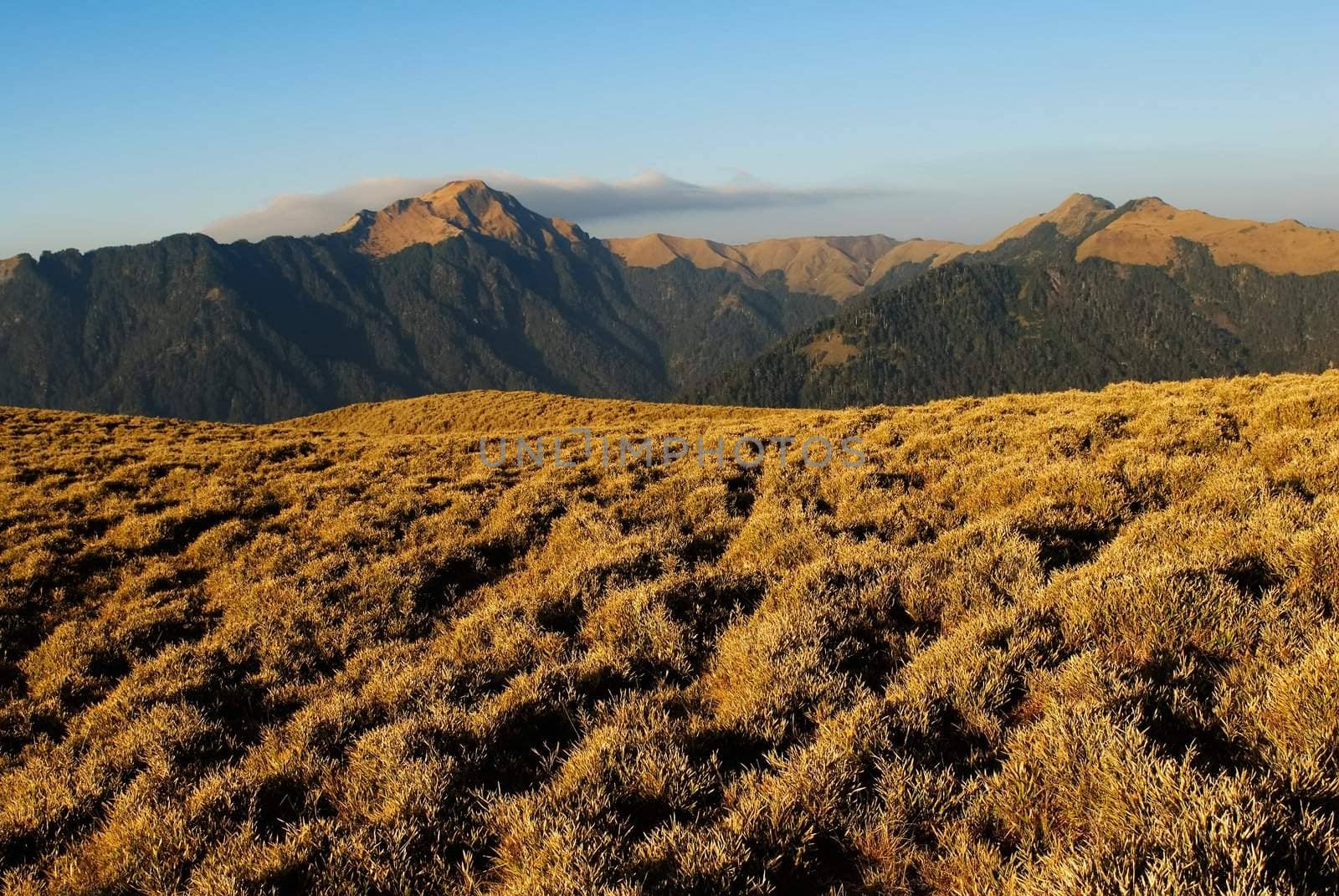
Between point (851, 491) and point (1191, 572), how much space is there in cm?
614

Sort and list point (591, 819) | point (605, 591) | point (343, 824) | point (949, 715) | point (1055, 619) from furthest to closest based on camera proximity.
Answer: point (605, 591) → point (1055, 619) → point (949, 715) → point (343, 824) → point (591, 819)

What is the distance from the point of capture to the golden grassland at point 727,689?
396 centimetres

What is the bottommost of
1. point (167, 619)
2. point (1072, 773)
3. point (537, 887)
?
point (167, 619)

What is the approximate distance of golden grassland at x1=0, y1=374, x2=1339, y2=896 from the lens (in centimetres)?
396

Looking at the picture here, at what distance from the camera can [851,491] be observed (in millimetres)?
12203

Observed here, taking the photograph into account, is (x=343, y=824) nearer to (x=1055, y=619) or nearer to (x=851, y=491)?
(x=1055, y=619)

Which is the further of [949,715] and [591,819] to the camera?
[949,715]

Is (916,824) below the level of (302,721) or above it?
above

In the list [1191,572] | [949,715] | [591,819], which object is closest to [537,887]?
[591,819]

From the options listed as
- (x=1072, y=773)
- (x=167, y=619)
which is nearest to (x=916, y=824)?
(x=1072, y=773)

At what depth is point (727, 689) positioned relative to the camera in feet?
19.8

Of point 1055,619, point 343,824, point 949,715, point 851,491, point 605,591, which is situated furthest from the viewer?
point 851,491

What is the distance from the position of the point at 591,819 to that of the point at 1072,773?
3168 mm

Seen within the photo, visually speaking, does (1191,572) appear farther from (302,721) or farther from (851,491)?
(302,721)
